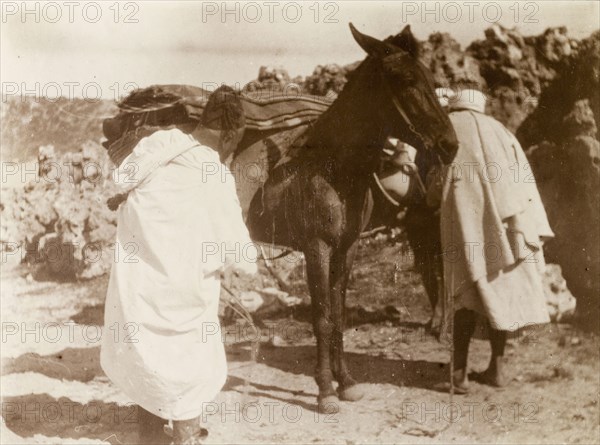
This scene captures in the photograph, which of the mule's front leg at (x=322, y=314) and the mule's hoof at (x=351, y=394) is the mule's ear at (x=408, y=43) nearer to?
the mule's front leg at (x=322, y=314)

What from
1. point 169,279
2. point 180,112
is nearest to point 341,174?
point 180,112

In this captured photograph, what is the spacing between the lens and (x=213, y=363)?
3.45 meters

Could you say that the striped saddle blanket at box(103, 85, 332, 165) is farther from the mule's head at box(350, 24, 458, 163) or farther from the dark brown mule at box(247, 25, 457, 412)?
the mule's head at box(350, 24, 458, 163)

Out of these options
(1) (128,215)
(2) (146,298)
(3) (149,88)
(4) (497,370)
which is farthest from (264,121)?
(4) (497,370)

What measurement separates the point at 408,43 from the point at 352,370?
Answer: 6.48 ft

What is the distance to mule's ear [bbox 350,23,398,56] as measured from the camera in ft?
11.7

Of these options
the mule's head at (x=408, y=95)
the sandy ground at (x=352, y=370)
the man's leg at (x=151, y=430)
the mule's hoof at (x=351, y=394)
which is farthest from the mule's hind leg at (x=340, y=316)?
the man's leg at (x=151, y=430)

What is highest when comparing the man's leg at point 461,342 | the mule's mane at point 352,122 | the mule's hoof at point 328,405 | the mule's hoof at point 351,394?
the mule's mane at point 352,122

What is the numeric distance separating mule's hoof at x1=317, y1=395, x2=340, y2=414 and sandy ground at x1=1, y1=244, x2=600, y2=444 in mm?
37

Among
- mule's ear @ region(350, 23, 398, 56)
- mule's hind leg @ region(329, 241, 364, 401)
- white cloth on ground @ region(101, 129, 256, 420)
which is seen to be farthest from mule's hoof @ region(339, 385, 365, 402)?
mule's ear @ region(350, 23, 398, 56)

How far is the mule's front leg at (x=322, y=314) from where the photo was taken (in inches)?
148

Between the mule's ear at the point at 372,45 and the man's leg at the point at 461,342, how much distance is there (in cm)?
159

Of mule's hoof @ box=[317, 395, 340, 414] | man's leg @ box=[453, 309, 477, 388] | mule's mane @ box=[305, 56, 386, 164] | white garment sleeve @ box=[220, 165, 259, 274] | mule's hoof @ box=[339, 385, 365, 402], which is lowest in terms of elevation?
mule's hoof @ box=[317, 395, 340, 414]

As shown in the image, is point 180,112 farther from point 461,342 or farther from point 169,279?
point 461,342
